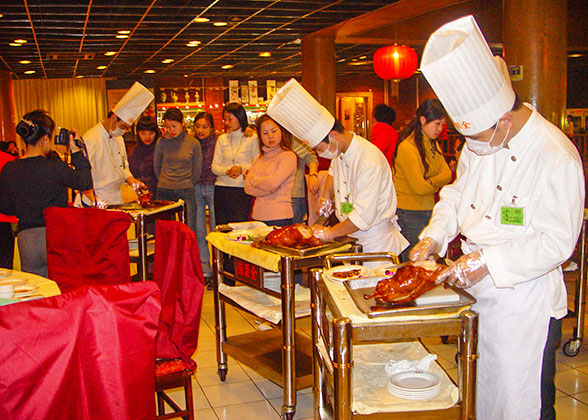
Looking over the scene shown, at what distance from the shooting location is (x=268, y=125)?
12.9 ft

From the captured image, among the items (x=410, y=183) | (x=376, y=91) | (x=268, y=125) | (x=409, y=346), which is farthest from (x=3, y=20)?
(x=376, y=91)

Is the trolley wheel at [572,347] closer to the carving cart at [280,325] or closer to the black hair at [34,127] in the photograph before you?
the carving cart at [280,325]

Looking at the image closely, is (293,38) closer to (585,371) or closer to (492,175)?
(585,371)

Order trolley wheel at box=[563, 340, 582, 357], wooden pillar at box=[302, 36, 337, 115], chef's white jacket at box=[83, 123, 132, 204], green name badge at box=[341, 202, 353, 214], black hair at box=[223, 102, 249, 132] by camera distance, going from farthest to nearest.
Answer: wooden pillar at box=[302, 36, 337, 115] → black hair at box=[223, 102, 249, 132] → chef's white jacket at box=[83, 123, 132, 204] → trolley wheel at box=[563, 340, 582, 357] → green name badge at box=[341, 202, 353, 214]

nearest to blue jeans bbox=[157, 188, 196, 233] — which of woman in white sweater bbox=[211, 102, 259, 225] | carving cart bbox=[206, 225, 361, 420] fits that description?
woman in white sweater bbox=[211, 102, 259, 225]

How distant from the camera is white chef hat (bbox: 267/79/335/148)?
2932 millimetres

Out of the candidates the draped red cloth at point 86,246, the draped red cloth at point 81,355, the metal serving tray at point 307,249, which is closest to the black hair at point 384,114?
the metal serving tray at point 307,249

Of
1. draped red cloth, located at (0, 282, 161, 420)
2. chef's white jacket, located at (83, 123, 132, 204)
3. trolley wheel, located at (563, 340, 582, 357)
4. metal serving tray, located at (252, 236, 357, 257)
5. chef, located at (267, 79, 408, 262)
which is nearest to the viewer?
draped red cloth, located at (0, 282, 161, 420)

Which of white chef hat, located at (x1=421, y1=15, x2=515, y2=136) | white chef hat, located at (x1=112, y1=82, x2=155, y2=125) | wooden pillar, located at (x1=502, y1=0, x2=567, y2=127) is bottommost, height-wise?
white chef hat, located at (x1=421, y1=15, x2=515, y2=136)

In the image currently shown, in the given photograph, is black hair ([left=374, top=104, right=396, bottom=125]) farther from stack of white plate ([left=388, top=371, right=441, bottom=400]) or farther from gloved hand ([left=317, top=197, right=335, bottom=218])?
stack of white plate ([left=388, top=371, right=441, bottom=400])

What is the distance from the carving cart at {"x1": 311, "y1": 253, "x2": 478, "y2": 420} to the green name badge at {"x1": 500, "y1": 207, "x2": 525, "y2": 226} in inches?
11.5

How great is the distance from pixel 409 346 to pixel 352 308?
55cm

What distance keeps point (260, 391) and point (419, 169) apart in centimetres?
176

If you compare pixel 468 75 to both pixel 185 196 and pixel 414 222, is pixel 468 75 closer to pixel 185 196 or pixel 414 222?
pixel 414 222
